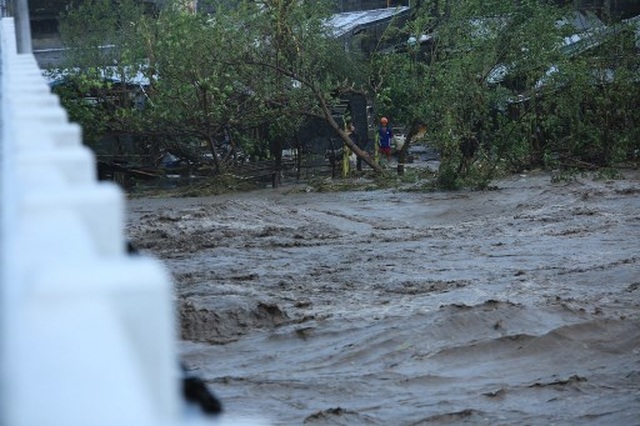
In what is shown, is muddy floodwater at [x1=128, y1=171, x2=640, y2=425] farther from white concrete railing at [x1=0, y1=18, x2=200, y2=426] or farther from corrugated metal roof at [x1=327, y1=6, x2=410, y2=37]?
corrugated metal roof at [x1=327, y1=6, x2=410, y2=37]

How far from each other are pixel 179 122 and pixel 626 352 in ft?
49.6

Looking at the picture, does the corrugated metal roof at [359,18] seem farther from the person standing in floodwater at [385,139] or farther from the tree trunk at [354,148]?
the tree trunk at [354,148]

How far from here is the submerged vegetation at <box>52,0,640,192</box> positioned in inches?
890

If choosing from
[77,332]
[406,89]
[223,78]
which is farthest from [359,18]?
[77,332]

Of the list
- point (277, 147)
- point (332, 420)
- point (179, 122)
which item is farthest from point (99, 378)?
point (277, 147)

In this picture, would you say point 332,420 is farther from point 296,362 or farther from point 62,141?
point 62,141

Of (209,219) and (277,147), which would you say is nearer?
(209,219)

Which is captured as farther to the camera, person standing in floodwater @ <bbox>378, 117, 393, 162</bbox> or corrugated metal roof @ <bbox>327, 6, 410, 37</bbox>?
corrugated metal roof @ <bbox>327, 6, 410, 37</bbox>

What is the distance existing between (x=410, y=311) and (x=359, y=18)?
2630cm

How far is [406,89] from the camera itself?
79.8ft

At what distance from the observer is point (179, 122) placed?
23.5 meters

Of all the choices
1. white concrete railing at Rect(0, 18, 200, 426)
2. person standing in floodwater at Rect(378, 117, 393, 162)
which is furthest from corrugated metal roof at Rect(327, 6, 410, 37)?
white concrete railing at Rect(0, 18, 200, 426)

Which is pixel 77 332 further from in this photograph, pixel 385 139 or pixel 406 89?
pixel 385 139

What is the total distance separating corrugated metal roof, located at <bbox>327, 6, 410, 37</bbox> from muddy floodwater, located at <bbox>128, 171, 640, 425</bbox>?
15301mm
